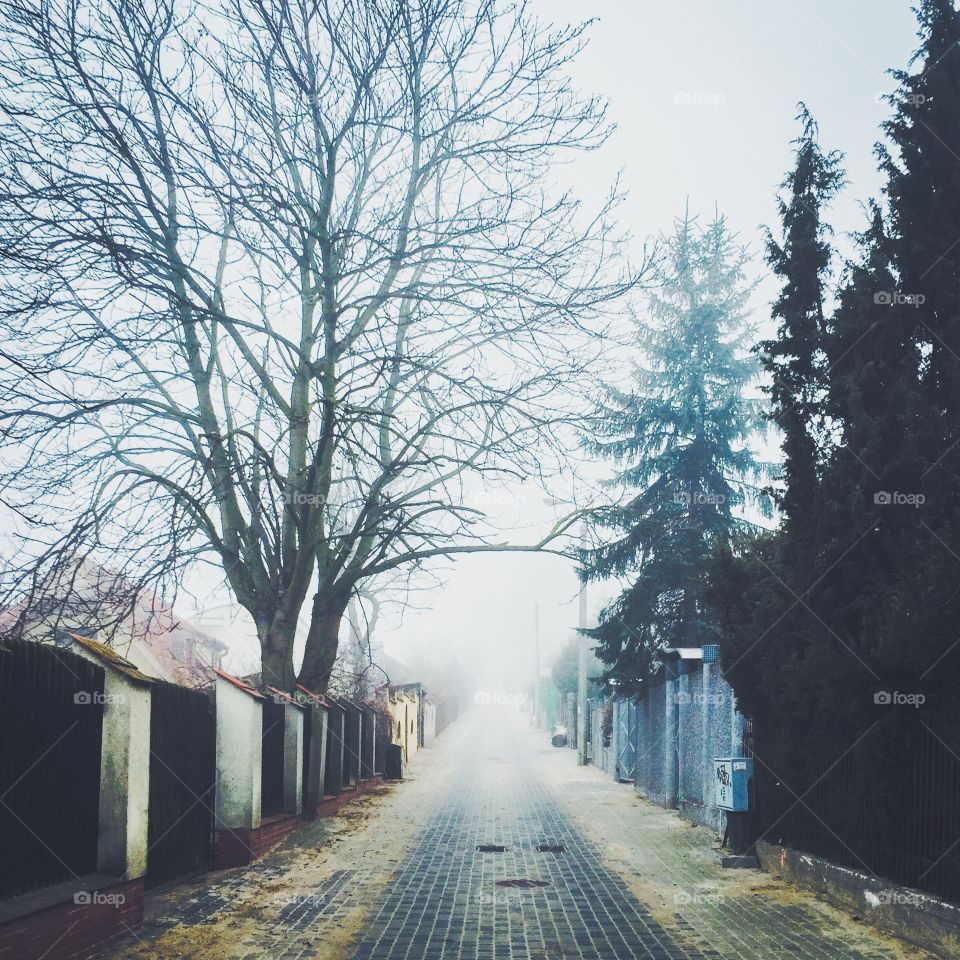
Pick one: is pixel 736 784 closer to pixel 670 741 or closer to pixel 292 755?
pixel 292 755

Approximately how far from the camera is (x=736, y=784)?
13.0 m

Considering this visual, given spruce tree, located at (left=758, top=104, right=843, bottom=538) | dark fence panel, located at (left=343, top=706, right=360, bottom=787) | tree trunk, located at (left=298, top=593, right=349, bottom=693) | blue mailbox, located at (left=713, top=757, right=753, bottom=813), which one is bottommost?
dark fence panel, located at (left=343, top=706, right=360, bottom=787)

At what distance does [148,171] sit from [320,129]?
2348mm

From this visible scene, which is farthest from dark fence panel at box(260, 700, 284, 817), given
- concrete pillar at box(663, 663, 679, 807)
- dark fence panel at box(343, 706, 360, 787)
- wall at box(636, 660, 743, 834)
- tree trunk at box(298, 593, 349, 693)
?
concrete pillar at box(663, 663, 679, 807)

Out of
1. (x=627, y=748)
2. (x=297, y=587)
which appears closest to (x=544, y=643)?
(x=627, y=748)

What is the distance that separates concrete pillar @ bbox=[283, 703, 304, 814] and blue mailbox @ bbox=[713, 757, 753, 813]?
6453 millimetres

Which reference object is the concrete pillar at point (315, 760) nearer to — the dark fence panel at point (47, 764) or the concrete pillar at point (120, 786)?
the concrete pillar at point (120, 786)

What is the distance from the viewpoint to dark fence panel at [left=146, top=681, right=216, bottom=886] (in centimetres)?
980

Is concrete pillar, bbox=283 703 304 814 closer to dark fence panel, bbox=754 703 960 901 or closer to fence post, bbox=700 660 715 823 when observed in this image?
fence post, bbox=700 660 715 823

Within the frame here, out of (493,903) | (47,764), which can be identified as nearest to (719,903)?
(493,903)

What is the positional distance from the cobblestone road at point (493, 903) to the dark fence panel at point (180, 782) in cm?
40

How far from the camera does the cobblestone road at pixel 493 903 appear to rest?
309 inches

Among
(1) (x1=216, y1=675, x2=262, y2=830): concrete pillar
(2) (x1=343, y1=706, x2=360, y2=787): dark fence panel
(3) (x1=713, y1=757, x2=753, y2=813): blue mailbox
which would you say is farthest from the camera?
(2) (x1=343, y1=706, x2=360, y2=787): dark fence panel

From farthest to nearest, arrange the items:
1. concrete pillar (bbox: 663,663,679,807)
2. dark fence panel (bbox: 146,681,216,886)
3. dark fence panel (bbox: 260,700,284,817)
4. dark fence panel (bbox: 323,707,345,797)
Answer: concrete pillar (bbox: 663,663,679,807), dark fence panel (bbox: 323,707,345,797), dark fence panel (bbox: 260,700,284,817), dark fence panel (bbox: 146,681,216,886)
